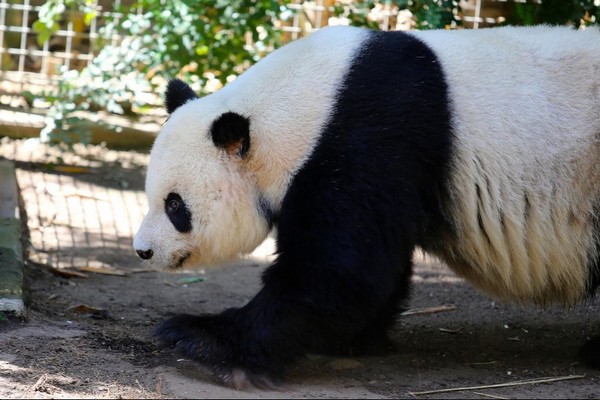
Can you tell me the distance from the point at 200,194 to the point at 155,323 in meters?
1.19

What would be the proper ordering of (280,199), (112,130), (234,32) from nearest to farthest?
(280,199) < (234,32) < (112,130)

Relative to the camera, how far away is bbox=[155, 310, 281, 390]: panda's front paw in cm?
398

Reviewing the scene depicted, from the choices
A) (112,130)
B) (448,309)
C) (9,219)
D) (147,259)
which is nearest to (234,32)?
(112,130)

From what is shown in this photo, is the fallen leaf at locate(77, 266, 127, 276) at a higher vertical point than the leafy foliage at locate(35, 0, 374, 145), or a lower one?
lower

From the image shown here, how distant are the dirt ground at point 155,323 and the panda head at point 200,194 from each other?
571 millimetres

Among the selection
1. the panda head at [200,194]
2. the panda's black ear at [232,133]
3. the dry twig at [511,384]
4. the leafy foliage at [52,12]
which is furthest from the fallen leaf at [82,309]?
the leafy foliage at [52,12]

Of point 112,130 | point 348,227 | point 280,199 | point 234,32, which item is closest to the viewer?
point 348,227

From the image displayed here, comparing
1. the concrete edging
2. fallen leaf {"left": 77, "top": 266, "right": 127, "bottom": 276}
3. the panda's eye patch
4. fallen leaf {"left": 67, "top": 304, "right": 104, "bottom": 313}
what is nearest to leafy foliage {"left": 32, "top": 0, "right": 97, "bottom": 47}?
the concrete edging

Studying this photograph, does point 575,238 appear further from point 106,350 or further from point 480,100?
point 106,350

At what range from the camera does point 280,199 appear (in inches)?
165

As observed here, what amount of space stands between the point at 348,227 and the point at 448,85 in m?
0.90

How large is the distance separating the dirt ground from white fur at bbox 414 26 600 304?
583mm

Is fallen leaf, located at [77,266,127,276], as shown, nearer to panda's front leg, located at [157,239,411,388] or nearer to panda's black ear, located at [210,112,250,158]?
panda's front leg, located at [157,239,411,388]

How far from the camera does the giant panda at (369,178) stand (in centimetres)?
395
